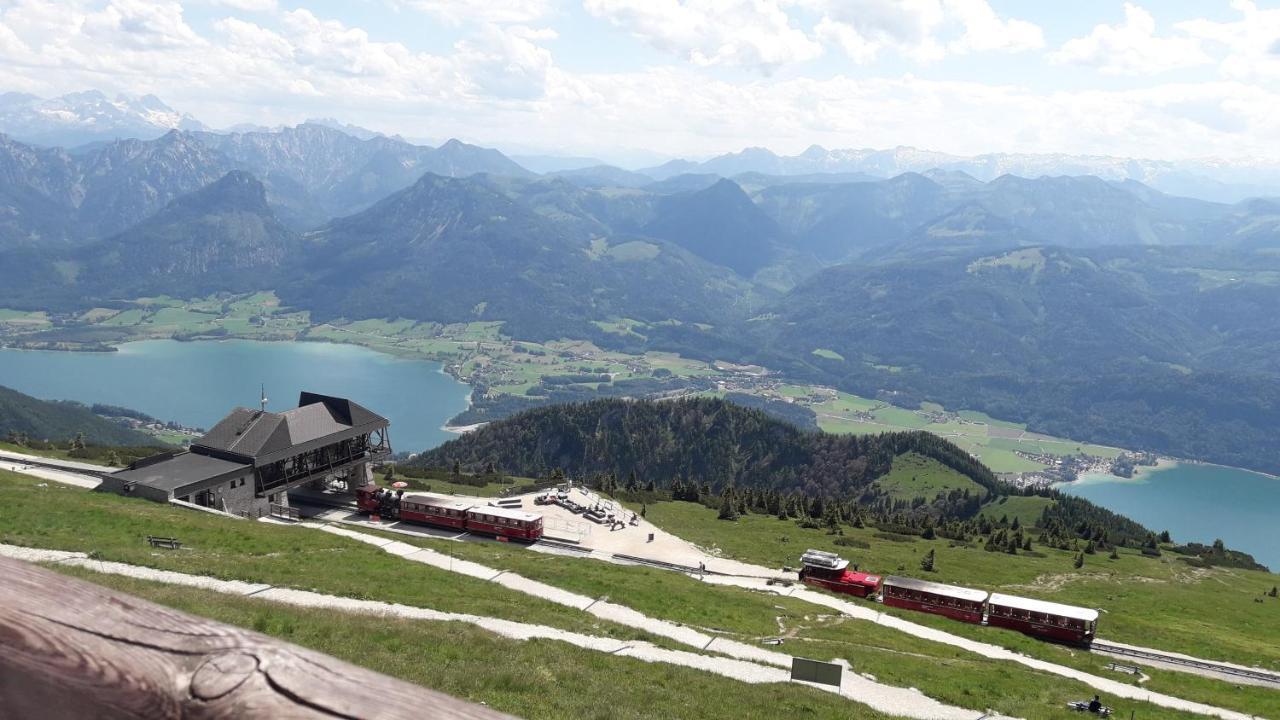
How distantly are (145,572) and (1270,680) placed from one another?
196 ft

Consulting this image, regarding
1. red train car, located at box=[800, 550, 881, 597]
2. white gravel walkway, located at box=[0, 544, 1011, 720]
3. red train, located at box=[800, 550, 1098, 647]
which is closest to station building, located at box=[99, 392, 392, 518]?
white gravel walkway, located at box=[0, 544, 1011, 720]

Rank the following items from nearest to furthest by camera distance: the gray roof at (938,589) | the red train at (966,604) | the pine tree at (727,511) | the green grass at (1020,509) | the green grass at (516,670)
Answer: the green grass at (516,670)
the red train at (966,604)
the gray roof at (938,589)
the pine tree at (727,511)
the green grass at (1020,509)

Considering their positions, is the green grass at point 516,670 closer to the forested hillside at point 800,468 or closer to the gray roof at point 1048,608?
the gray roof at point 1048,608

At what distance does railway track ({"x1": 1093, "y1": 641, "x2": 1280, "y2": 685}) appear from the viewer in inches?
1816

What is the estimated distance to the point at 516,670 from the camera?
68.7 ft

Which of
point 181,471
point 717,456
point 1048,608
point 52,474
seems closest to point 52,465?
point 52,474

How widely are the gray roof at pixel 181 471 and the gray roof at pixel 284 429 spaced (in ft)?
4.35

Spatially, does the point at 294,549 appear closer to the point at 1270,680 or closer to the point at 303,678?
the point at 303,678

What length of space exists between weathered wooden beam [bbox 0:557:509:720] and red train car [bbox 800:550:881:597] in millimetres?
59170

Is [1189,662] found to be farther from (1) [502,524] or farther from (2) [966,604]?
(1) [502,524]

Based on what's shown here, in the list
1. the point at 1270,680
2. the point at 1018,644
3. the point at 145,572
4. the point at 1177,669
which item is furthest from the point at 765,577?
the point at 145,572

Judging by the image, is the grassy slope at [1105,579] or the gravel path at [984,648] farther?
the grassy slope at [1105,579]

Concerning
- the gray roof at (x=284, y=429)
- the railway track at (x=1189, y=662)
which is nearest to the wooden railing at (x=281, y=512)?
the gray roof at (x=284, y=429)

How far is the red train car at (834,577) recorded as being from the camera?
190ft
